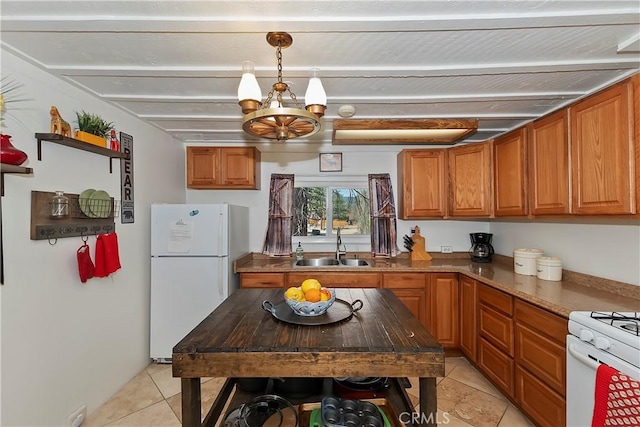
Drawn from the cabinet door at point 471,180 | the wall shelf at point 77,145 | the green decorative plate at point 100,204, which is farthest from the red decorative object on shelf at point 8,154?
the cabinet door at point 471,180

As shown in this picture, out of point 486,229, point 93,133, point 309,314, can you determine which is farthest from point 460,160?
point 93,133

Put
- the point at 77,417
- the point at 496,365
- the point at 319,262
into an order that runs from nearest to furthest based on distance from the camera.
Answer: the point at 77,417 < the point at 496,365 < the point at 319,262

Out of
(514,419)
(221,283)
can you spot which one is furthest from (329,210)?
(514,419)

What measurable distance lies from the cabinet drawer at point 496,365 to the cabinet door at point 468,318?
12 centimetres

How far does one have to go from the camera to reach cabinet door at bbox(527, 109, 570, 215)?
2.06 meters

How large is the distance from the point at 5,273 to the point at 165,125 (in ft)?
6.06

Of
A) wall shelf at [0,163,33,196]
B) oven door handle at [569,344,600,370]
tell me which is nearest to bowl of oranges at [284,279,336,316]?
oven door handle at [569,344,600,370]

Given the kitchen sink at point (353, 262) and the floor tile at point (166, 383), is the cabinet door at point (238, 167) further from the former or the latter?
the floor tile at point (166, 383)

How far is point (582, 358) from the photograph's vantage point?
58.4 inches

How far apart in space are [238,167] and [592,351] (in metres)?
3.25

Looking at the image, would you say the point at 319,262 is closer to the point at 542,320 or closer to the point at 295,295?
the point at 295,295

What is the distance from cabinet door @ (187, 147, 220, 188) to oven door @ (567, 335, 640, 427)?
3372 millimetres

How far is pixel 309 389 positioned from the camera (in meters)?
1.63

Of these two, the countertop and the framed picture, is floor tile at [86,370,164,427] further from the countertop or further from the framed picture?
the framed picture
